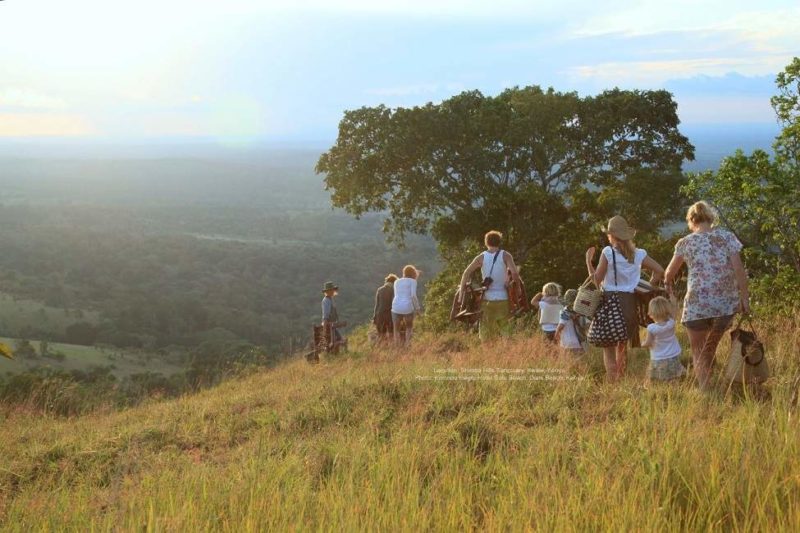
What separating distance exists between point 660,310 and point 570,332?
1.69 metres

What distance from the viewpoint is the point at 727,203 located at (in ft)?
29.7

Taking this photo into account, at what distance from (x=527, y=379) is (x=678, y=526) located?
12.0ft

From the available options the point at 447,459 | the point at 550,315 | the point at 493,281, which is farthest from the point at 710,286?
the point at 493,281

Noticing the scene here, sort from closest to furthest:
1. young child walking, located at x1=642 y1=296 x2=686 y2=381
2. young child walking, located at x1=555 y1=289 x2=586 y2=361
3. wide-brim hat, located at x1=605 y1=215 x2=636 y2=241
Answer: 1. young child walking, located at x1=642 y1=296 x2=686 y2=381
2. wide-brim hat, located at x1=605 y1=215 x2=636 y2=241
3. young child walking, located at x1=555 y1=289 x2=586 y2=361

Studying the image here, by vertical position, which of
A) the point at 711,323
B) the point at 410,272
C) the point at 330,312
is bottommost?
the point at 330,312

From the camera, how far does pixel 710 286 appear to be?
17.3ft

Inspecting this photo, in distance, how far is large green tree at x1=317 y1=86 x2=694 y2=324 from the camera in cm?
2050

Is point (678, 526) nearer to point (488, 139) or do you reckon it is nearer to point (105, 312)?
point (488, 139)

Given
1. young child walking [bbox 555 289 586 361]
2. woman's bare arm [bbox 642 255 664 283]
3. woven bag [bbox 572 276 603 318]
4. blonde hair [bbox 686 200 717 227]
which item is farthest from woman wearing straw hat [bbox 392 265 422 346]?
blonde hair [bbox 686 200 717 227]

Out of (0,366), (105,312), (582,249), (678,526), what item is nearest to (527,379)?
(678,526)

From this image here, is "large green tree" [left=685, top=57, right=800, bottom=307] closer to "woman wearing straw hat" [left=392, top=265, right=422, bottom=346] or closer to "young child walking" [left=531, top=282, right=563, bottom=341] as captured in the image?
"young child walking" [left=531, top=282, right=563, bottom=341]

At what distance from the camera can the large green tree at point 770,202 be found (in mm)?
8391

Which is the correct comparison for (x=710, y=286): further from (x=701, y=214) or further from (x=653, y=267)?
(x=653, y=267)

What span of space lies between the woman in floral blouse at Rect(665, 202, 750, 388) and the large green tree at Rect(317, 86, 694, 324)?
14724 millimetres
